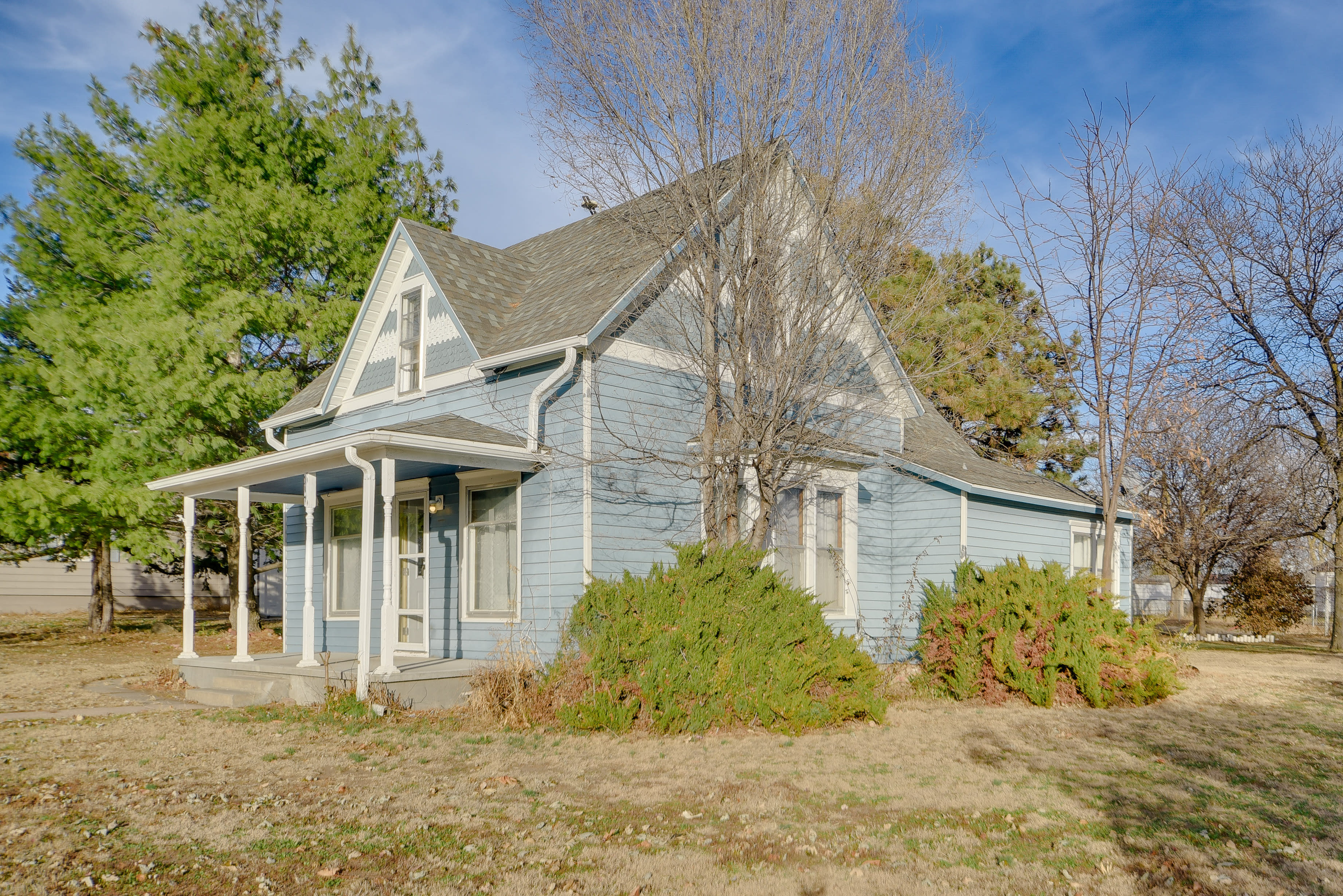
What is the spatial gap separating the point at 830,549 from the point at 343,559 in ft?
23.8

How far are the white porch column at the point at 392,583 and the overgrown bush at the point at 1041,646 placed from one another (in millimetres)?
6268

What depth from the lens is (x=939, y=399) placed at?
80.5 ft

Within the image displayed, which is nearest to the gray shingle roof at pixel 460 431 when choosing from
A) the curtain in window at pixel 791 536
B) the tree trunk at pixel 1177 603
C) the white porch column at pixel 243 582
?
the white porch column at pixel 243 582

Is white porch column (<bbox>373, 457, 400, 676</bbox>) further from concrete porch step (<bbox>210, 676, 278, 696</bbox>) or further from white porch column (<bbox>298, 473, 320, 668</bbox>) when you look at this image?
concrete porch step (<bbox>210, 676, 278, 696</bbox>)

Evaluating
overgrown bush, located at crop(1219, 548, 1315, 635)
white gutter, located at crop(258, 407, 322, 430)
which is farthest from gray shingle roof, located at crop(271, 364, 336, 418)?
overgrown bush, located at crop(1219, 548, 1315, 635)

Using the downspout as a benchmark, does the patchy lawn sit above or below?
below

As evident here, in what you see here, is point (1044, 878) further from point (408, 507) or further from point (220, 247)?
point (220, 247)

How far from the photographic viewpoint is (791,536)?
533 inches

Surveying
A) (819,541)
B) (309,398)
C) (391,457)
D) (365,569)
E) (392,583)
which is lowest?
(392,583)

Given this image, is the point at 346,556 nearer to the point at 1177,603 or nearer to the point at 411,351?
the point at 411,351

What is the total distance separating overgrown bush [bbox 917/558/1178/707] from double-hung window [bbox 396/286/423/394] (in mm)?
7743

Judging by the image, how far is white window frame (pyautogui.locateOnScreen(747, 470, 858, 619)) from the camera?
1359cm

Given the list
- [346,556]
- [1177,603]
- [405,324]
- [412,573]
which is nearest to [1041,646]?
[412,573]

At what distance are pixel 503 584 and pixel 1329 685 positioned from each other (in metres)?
11.3
